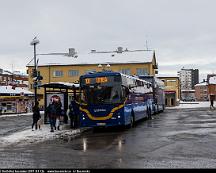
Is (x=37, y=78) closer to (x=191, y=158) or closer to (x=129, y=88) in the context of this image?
(x=129, y=88)

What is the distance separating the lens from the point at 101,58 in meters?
78.4

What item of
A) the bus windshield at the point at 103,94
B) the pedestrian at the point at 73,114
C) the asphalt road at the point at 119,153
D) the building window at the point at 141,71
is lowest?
the asphalt road at the point at 119,153

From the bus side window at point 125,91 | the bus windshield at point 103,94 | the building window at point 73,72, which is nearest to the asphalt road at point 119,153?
the bus windshield at point 103,94

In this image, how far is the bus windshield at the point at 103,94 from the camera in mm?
21812

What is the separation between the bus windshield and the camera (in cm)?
2181

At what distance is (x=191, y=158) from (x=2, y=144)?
9212 mm

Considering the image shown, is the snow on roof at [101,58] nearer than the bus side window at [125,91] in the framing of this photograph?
No

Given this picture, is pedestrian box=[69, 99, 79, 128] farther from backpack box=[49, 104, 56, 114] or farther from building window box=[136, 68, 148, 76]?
building window box=[136, 68, 148, 76]

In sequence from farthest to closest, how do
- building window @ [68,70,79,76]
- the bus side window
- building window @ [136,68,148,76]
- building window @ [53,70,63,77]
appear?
building window @ [53,70,63,77] → building window @ [68,70,79,76] → building window @ [136,68,148,76] → the bus side window

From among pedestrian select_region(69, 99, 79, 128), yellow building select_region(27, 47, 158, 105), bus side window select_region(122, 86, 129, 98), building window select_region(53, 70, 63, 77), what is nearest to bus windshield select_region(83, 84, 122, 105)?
bus side window select_region(122, 86, 129, 98)

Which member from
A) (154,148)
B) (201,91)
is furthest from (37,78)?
(201,91)

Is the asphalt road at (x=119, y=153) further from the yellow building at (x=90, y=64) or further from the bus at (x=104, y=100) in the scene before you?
the yellow building at (x=90, y=64)

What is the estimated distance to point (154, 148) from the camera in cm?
1441

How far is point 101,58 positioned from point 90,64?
3228 mm
